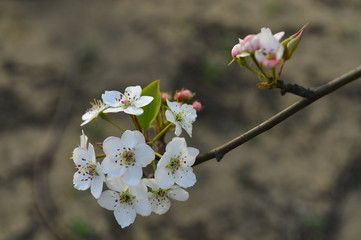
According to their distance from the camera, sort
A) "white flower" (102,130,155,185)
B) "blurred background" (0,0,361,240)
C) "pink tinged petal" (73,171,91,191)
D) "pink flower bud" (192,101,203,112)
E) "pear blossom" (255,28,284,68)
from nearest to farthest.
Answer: "pear blossom" (255,28,284,68)
"white flower" (102,130,155,185)
"pink tinged petal" (73,171,91,191)
"pink flower bud" (192,101,203,112)
"blurred background" (0,0,361,240)

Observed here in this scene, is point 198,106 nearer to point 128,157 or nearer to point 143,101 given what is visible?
point 143,101

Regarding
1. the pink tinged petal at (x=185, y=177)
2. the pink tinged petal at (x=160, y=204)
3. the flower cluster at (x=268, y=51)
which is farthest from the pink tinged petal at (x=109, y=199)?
the flower cluster at (x=268, y=51)

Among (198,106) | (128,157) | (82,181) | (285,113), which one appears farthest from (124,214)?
(285,113)

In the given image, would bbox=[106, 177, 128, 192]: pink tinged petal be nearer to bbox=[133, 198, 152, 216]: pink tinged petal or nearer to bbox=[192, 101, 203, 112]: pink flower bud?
bbox=[133, 198, 152, 216]: pink tinged petal

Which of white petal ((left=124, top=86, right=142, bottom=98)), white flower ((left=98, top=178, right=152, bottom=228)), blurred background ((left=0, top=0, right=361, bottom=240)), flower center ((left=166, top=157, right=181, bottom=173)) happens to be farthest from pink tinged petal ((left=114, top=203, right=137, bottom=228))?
blurred background ((left=0, top=0, right=361, bottom=240))

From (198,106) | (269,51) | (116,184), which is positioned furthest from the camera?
(198,106)

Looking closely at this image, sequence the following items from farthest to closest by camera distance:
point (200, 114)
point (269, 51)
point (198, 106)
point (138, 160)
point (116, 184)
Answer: point (200, 114), point (198, 106), point (116, 184), point (138, 160), point (269, 51)
